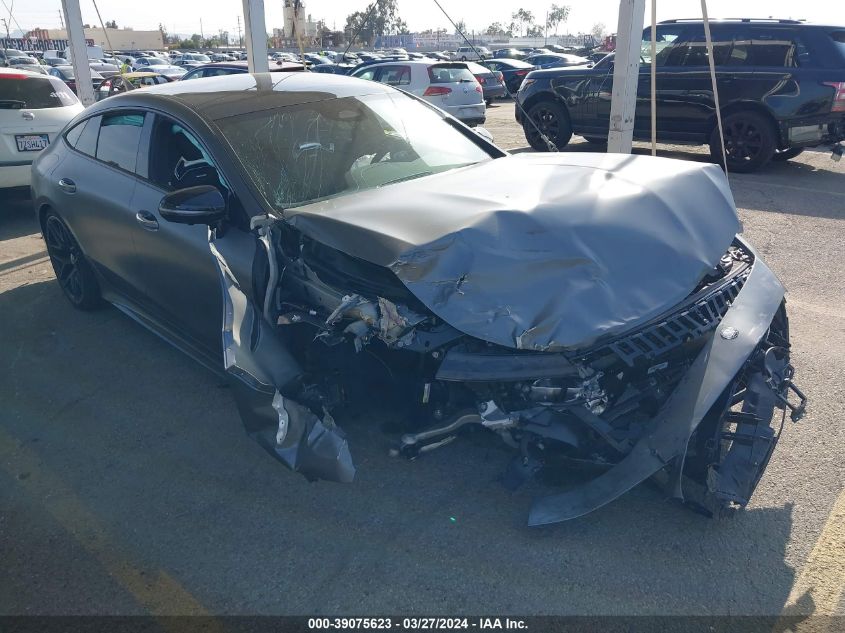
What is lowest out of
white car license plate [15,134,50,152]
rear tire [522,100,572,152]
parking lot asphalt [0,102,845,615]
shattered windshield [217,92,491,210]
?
parking lot asphalt [0,102,845,615]

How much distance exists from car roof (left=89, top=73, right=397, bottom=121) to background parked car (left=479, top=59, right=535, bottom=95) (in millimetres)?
20208

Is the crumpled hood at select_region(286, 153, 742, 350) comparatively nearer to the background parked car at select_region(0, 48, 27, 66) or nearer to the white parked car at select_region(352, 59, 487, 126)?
the white parked car at select_region(352, 59, 487, 126)

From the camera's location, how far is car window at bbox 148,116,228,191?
370cm

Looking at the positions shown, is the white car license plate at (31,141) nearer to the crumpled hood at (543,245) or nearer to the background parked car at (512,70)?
the crumpled hood at (543,245)

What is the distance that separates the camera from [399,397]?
2988mm

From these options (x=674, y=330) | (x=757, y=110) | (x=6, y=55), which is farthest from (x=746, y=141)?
(x=6, y=55)

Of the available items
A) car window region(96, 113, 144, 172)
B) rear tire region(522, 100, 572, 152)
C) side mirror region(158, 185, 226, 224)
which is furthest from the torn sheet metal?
rear tire region(522, 100, 572, 152)

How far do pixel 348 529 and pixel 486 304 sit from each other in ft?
3.74

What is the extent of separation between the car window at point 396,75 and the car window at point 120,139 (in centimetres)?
1046

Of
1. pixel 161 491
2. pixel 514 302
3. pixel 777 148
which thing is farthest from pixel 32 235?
pixel 777 148

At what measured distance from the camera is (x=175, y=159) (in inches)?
152

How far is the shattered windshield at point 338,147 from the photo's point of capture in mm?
3463

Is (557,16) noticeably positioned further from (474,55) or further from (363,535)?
(363,535)

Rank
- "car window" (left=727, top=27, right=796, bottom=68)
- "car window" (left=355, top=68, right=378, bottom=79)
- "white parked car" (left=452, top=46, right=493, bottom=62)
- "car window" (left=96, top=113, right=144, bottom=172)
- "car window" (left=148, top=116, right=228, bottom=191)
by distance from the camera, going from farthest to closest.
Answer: "car window" (left=355, top=68, right=378, bottom=79)
"car window" (left=727, top=27, right=796, bottom=68)
"white parked car" (left=452, top=46, right=493, bottom=62)
"car window" (left=96, top=113, right=144, bottom=172)
"car window" (left=148, top=116, right=228, bottom=191)
